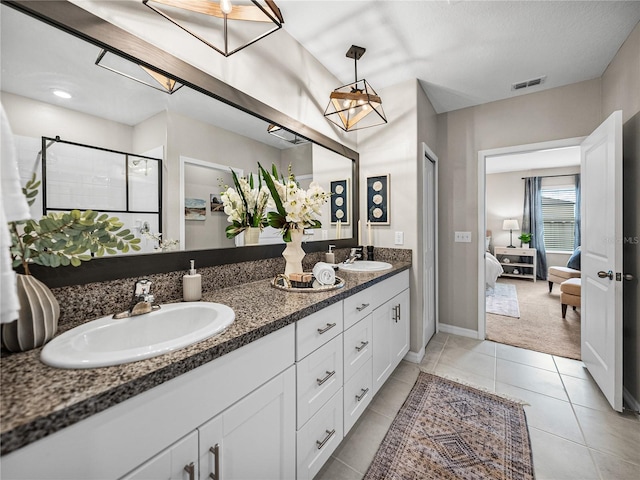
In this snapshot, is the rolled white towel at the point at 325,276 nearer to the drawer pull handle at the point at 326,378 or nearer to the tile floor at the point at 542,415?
the drawer pull handle at the point at 326,378

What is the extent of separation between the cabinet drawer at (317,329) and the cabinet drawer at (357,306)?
2.4 inches

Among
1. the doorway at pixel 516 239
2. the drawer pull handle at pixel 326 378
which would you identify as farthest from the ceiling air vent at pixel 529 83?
the drawer pull handle at pixel 326 378

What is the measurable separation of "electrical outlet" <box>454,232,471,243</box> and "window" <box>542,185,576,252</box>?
4559mm

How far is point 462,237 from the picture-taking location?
2.95 metres

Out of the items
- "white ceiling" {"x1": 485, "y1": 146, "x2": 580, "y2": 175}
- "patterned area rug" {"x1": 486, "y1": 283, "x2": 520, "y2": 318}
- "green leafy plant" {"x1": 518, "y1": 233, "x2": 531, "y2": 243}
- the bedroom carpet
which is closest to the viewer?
the bedroom carpet

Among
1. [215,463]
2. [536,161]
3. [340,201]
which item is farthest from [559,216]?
[215,463]

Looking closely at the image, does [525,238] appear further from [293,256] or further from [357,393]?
[293,256]

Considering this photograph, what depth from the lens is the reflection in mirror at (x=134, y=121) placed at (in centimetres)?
82

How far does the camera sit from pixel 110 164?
988 mm

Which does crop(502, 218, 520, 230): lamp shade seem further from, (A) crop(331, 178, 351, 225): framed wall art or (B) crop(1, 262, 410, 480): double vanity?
(B) crop(1, 262, 410, 480): double vanity

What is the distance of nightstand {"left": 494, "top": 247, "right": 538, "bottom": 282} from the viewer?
5750 mm

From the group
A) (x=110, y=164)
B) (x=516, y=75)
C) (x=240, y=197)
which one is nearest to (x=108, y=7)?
(x=110, y=164)

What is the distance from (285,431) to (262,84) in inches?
69.9

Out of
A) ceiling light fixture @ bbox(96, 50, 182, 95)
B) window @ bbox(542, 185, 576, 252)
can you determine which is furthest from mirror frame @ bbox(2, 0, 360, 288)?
window @ bbox(542, 185, 576, 252)
